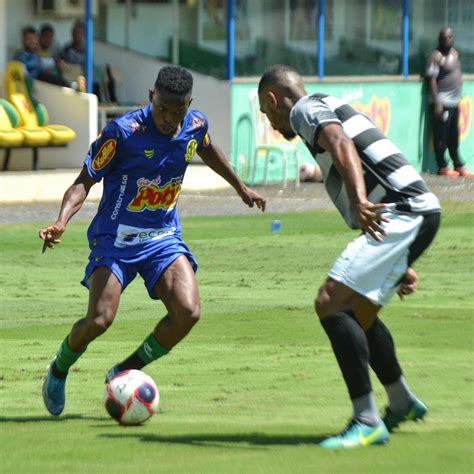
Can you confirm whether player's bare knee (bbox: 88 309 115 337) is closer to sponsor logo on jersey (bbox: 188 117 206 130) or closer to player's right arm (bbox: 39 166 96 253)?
player's right arm (bbox: 39 166 96 253)

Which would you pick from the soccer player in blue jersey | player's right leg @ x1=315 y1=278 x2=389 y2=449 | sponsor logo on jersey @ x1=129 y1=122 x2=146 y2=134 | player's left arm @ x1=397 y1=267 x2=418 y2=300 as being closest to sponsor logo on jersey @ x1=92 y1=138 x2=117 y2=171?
the soccer player in blue jersey

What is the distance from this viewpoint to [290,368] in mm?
9781

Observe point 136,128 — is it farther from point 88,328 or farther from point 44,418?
point 44,418

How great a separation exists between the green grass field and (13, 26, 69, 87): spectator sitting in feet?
24.0

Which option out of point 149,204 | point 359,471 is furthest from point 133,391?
point 359,471

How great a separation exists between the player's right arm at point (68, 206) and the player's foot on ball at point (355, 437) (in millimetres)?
2038

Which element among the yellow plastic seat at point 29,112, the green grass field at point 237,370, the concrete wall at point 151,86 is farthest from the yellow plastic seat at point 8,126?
the green grass field at point 237,370

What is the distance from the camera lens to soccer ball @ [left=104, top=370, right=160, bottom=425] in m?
7.85

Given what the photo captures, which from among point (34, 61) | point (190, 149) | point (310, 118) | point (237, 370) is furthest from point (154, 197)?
point (34, 61)

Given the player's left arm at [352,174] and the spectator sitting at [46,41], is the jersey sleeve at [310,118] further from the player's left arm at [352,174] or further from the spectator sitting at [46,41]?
the spectator sitting at [46,41]

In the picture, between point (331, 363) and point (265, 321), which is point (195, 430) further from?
point (265, 321)

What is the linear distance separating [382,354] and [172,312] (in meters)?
1.34

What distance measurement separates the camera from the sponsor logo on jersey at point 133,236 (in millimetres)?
8273

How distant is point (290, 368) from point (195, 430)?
87.5 inches
